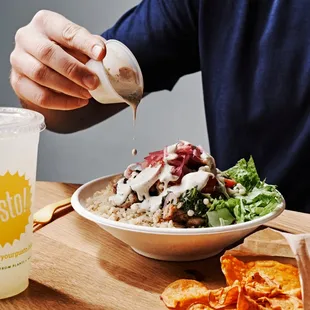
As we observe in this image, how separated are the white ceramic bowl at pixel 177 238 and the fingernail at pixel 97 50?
28cm

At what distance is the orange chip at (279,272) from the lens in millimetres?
945

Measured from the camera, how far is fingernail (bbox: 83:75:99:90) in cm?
113

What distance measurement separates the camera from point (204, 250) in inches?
41.9

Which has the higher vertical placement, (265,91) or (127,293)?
(265,91)

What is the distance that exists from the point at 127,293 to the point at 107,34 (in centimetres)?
111

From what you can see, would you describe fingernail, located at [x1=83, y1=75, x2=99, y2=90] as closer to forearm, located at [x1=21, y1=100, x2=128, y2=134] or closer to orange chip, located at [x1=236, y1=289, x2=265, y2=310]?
orange chip, located at [x1=236, y1=289, x2=265, y2=310]

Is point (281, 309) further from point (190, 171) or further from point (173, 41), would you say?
point (173, 41)

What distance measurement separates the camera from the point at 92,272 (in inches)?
40.9

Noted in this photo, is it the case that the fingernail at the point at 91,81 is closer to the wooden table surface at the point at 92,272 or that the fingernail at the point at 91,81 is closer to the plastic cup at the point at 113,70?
the plastic cup at the point at 113,70

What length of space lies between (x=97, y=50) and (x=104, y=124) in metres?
1.95

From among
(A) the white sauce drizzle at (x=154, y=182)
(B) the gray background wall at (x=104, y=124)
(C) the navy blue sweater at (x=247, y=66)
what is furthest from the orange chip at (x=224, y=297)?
(B) the gray background wall at (x=104, y=124)

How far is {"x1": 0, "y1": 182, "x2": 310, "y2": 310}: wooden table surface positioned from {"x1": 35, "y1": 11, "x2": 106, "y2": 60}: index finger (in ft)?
1.15

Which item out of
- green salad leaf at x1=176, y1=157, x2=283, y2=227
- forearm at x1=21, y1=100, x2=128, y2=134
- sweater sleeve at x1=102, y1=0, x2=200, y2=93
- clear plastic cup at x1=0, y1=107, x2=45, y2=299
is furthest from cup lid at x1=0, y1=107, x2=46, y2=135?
sweater sleeve at x1=102, y1=0, x2=200, y2=93

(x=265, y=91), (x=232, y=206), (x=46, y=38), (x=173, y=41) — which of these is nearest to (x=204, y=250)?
(x=232, y=206)
